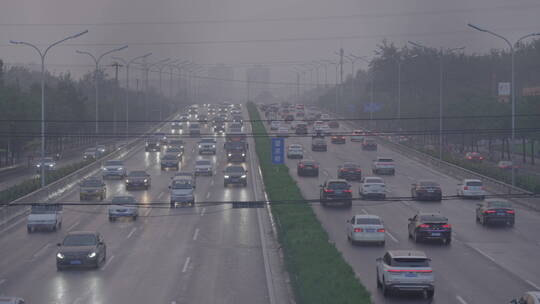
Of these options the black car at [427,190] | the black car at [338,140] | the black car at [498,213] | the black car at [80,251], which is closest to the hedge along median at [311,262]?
the black car at [80,251]

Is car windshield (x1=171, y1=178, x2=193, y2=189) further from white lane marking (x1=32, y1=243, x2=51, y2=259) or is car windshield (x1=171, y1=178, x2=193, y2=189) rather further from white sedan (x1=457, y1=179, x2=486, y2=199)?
white sedan (x1=457, y1=179, x2=486, y2=199)

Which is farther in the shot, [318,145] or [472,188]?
[318,145]

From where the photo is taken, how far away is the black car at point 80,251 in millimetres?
27281

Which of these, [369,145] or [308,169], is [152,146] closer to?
→ [369,145]

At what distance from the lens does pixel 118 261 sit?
29.4 meters

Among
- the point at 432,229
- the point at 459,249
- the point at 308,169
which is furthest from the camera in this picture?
the point at 308,169

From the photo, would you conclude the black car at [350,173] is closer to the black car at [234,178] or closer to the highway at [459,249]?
the highway at [459,249]

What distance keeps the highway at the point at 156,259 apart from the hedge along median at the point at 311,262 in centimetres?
115

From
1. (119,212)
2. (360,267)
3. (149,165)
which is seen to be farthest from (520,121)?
(360,267)

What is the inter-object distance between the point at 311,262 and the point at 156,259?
8631 mm

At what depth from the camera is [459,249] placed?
30812 mm

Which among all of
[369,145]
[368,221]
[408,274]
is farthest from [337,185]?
[369,145]

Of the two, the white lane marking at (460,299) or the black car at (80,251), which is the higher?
the black car at (80,251)

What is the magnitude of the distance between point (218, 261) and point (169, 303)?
7401mm
